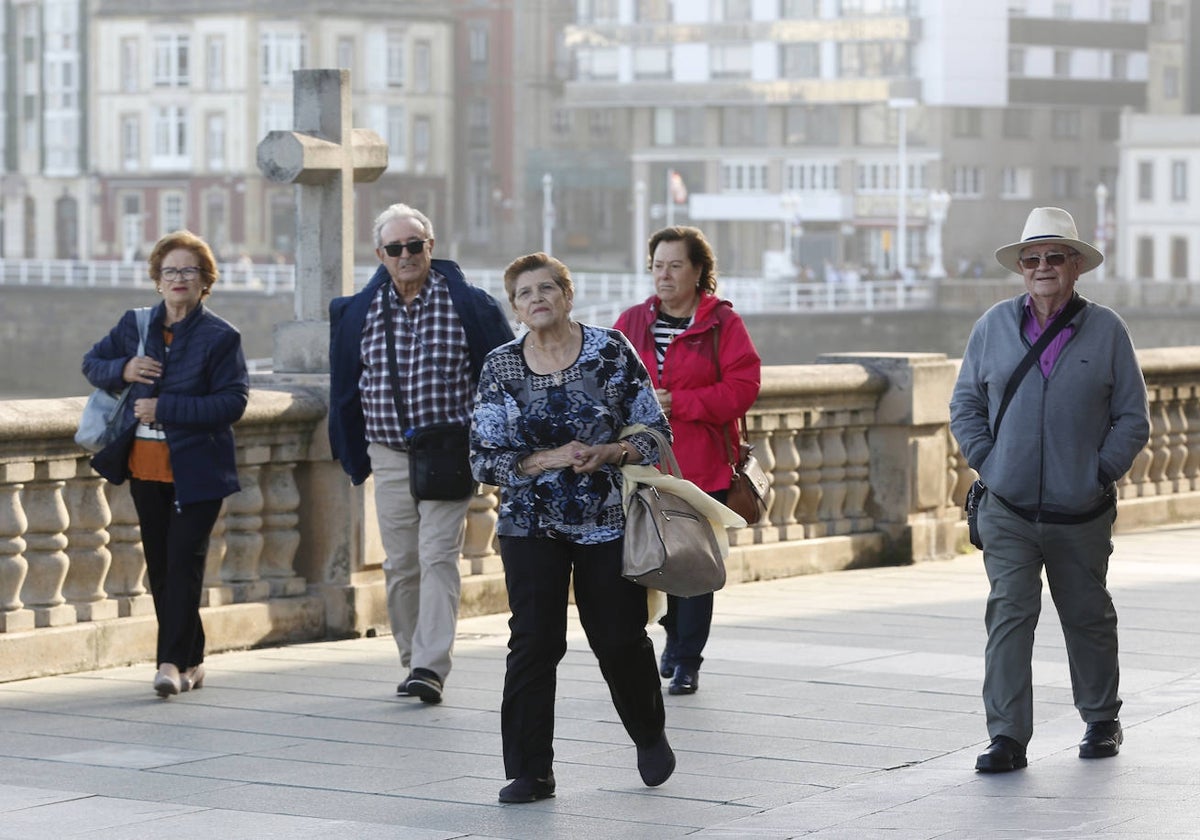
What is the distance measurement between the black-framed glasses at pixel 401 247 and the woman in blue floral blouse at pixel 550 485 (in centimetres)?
164

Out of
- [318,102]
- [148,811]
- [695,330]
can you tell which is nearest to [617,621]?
[148,811]

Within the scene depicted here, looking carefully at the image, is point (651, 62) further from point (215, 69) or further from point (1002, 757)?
point (1002, 757)

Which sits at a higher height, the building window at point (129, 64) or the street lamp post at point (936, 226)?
the building window at point (129, 64)

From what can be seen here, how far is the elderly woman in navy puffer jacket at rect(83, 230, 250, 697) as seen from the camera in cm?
844

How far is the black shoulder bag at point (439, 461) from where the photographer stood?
8.38 m

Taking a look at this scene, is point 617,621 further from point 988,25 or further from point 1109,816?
point 988,25

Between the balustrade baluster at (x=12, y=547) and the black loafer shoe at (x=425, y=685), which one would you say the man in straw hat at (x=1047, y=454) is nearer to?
the black loafer shoe at (x=425, y=685)

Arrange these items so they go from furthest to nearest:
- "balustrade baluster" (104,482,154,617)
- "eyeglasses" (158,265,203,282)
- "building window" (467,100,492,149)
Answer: "building window" (467,100,492,149) → "balustrade baluster" (104,482,154,617) → "eyeglasses" (158,265,203,282)

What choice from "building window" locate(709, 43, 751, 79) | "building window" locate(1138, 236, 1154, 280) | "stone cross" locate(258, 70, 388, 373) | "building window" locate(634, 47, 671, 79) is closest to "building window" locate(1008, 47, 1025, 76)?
"building window" locate(1138, 236, 1154, 280)

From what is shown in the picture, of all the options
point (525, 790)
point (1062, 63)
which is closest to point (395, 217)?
point (525, 790)

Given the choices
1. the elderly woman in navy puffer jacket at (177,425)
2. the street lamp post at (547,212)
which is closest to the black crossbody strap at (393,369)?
the elderly woman in navy puffer jacket at (177,425)

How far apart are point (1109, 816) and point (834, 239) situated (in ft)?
280

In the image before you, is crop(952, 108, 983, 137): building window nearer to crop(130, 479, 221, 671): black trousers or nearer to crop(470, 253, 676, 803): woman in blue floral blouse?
crop(130, 479, 221, 671): black trousers

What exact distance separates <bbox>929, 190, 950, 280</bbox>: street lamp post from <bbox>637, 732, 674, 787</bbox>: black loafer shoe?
74.1 m
